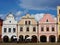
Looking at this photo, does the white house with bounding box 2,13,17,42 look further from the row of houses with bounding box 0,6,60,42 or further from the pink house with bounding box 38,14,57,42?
the pink house with bounding box 38,14,57,42

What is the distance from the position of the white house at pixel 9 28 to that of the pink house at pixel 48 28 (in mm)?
6296

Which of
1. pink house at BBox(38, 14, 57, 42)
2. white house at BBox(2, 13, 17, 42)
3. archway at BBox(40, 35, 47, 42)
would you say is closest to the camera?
pink house at BBox(38, 14, 57, 42)

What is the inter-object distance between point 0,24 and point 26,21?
6431 millimetres

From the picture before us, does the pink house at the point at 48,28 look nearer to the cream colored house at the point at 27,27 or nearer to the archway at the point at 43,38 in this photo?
the archway at the point at 43,38

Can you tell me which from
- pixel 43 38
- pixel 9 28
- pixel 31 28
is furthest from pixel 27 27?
pixel 43 38

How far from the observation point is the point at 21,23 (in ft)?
173

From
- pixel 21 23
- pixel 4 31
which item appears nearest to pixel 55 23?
pixel 21 23

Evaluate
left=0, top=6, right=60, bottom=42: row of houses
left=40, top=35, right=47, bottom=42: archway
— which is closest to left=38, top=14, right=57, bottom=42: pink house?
left=0, top=6, right=60, bottom=42: row of houses

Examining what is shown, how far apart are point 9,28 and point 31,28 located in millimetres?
5369

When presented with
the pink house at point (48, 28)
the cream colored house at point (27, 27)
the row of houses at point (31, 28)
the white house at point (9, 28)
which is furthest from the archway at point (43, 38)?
the white house at point (9, 28)

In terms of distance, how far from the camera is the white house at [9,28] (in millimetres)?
52344

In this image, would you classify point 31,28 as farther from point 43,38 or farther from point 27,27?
point 43,38

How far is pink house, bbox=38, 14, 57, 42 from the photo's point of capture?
51.8m

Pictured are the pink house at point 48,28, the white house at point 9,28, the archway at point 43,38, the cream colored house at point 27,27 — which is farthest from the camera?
the archway at point 43,38
